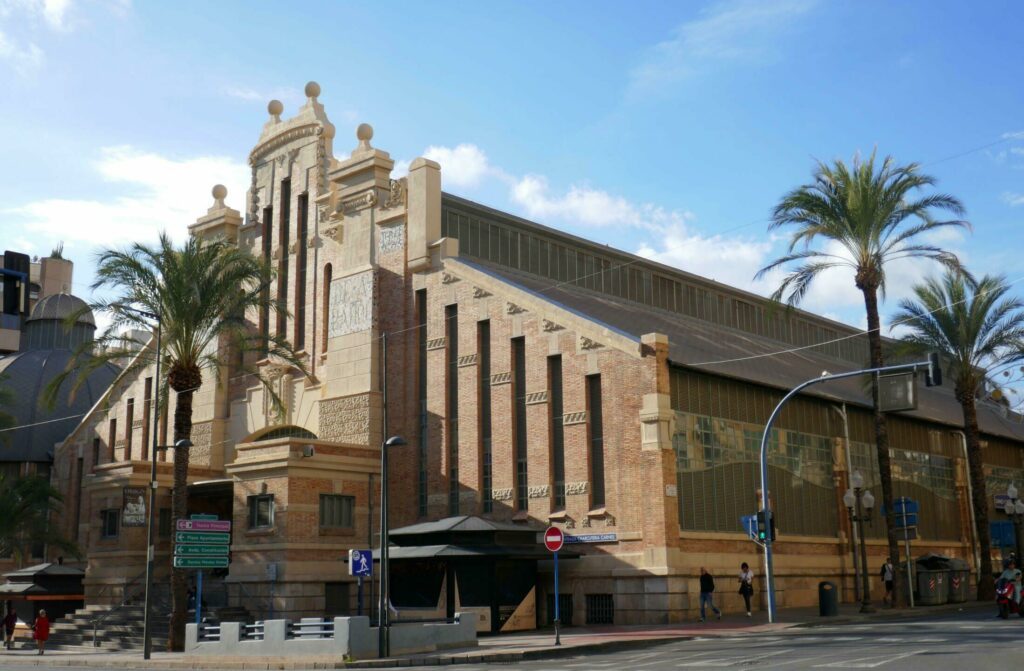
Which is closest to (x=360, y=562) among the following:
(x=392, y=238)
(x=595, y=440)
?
(x=595, y=440)

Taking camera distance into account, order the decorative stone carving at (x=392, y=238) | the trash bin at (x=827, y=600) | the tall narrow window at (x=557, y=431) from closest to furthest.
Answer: the trash bin at (x=827, y=600), the tall narrow window at (x=557, y=431), the decorative stone carving at (x=392, y=238)

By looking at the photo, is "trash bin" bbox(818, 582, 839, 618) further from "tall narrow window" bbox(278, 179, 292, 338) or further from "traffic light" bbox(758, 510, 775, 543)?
"tall narrow window" bbox(278, 179, 292, 338)

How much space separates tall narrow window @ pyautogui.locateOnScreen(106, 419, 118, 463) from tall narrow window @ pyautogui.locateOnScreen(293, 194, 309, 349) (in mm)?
12622

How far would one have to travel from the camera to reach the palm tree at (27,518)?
172ft

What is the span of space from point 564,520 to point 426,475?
7033mm

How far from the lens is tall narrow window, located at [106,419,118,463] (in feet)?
171

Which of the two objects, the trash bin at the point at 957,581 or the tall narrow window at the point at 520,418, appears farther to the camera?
the trash bin at the point at 957,581

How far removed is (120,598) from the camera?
138 feet

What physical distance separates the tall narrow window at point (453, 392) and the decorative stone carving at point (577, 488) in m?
5.32

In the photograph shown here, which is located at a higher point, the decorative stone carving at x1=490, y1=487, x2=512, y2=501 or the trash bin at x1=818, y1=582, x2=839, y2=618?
the decorative stone carving at x1=490, y1=487, x2=512, y2=501

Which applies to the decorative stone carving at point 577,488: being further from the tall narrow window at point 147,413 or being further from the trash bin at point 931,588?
the tall narrow window at point 147,413

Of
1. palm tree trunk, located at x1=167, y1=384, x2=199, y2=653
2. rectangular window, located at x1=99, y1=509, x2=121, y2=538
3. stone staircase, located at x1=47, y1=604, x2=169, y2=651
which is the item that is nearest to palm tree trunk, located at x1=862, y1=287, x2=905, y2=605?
palm tree trunk, located at x1=167, y1=384, x2=199, y2=653

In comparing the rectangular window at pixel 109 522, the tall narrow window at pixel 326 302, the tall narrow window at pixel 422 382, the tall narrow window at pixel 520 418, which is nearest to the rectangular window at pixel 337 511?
the tall narrow window at pixel 422 382

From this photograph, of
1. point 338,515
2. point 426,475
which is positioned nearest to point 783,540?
point 426,475
